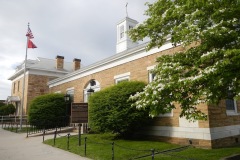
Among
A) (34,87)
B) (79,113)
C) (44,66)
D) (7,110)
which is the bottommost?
(79,113)

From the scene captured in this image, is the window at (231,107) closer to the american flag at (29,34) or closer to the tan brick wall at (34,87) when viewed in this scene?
the american flag at (29,34)

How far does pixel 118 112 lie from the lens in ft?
38.2

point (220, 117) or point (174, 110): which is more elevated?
point (174, 110)

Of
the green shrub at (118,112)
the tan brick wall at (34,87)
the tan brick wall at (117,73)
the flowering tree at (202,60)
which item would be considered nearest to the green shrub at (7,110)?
the tan brick wall at (34,87)

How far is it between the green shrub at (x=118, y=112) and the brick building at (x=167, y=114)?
1.23 metres

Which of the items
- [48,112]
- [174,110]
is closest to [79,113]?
[174,110]

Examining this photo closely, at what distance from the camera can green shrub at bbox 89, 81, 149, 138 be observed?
458 inches

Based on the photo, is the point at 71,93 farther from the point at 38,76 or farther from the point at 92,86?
the point at 38,76

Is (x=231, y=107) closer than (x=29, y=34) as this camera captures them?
Yes

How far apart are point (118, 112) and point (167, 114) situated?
2.79 meters

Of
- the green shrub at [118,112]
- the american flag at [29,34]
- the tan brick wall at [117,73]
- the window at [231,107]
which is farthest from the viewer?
the american flag at [29,34]

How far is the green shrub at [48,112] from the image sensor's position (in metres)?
20.0

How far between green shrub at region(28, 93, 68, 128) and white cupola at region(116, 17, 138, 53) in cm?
753

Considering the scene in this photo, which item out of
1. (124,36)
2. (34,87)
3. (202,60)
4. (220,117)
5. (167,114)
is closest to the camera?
(202,60)
